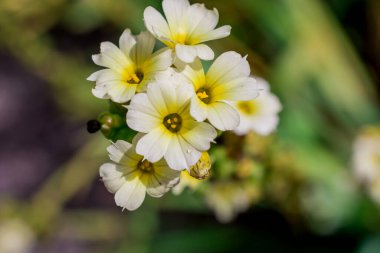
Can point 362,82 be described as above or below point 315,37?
below

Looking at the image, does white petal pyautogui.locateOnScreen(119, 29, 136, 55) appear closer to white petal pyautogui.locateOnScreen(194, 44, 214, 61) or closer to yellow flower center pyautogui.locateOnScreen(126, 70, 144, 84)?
yellow flower center pyautogui.locateOnScreen(126, 70, 144, 84)

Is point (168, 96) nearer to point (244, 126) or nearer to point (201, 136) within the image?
point (201, 136)

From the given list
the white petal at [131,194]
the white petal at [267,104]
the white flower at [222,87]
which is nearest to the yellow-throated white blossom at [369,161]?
the white petal at [267,104]

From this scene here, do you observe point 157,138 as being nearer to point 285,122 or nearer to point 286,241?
point 285,122

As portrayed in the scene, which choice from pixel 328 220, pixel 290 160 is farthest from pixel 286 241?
pixel 290 160

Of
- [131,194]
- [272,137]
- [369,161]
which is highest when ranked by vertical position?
[131,194]

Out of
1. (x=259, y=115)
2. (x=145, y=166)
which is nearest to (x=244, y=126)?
(x=259, y=115)
